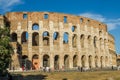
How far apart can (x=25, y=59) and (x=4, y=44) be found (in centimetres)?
2656

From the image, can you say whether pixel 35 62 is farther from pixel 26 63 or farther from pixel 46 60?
pixel 46 60

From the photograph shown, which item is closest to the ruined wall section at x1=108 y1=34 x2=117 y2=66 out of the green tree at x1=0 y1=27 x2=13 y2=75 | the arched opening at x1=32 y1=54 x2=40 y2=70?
the arched opening at x1=32 y1=54 x2=40 y2=70

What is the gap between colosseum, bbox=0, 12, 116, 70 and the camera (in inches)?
2267

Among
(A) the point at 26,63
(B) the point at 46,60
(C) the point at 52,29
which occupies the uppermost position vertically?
(C) the point at 52,29

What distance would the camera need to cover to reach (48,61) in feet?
194

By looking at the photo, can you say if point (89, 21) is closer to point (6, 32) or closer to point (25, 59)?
point (25, 59)

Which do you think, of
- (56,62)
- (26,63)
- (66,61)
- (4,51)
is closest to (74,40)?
(66,61)

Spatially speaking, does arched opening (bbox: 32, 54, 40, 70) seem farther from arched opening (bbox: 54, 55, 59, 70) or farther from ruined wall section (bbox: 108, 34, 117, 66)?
ruined wall section (bbox: 108, 34, 117, 66)

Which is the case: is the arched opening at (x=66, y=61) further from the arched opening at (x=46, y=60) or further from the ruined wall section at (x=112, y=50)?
the ruined wall section at (x=112, y=50)

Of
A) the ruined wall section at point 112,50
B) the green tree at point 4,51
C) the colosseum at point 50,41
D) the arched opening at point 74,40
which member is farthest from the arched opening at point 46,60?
the green tree at point 4,51

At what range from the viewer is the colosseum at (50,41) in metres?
57.6

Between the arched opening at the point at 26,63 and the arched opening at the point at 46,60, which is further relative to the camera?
the arched opening at the point at 46,60

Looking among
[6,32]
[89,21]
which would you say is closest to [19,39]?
[89,21]

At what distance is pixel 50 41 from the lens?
5897cm
